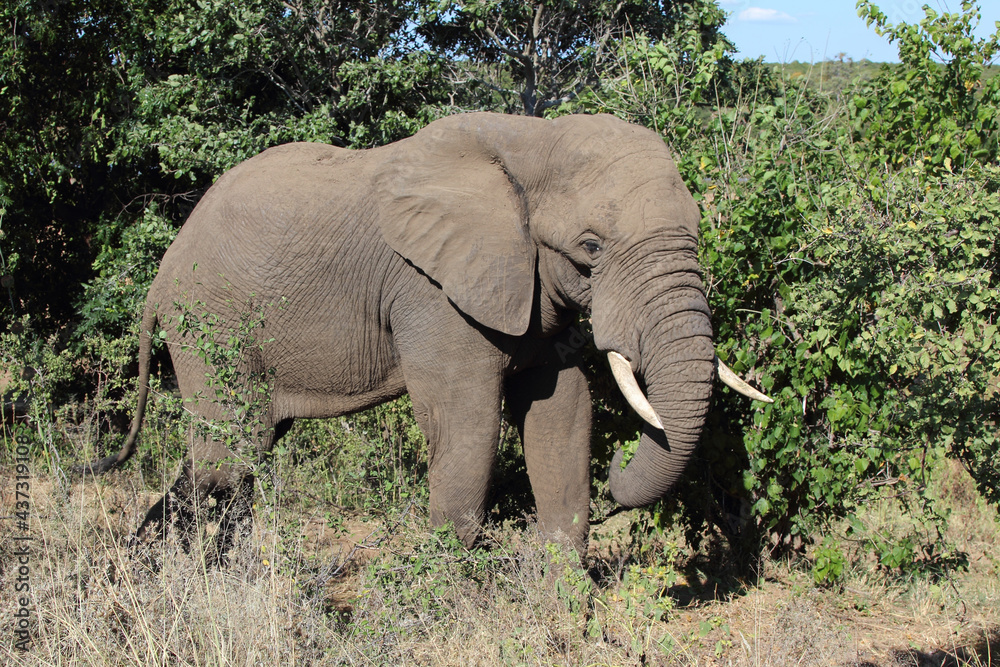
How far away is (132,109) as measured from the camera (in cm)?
806

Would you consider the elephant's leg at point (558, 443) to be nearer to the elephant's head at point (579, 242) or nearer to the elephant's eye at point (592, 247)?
the elephant's head at point (579, 242)

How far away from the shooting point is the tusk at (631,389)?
4.20m

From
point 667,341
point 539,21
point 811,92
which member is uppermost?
point 539,21

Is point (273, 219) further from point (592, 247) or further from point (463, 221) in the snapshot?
point (592, 247)

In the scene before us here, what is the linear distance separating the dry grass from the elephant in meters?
0.43

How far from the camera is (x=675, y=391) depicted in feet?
13.6

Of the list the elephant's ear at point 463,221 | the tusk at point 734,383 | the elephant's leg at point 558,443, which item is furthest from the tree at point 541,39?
the tusk at point 734,383

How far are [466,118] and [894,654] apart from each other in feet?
11.6

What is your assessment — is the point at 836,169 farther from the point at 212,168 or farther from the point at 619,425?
the point at 212,168

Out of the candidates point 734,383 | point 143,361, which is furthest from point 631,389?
point 143,361

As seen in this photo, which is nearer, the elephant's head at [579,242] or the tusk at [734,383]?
the elephant's head at [579,242]

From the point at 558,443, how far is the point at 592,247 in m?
1.37

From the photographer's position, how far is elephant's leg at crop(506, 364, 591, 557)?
5234 mm

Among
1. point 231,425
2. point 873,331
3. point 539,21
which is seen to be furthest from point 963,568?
point 539,21
